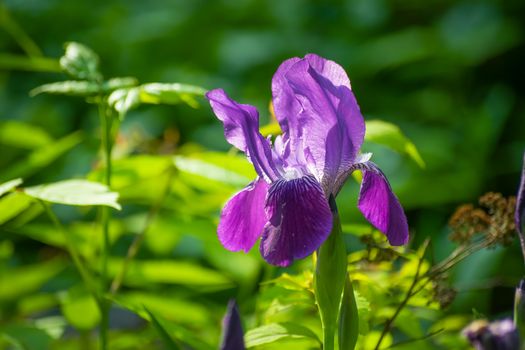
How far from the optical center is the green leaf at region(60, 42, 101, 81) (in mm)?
727

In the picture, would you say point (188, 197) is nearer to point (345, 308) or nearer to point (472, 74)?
point (345, 308)

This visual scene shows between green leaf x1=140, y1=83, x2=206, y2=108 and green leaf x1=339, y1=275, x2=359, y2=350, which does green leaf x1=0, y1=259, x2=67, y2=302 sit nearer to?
green leaf x1=140, y1=83, x2=206, y2=108

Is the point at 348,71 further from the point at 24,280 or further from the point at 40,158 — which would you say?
the point at 40,158

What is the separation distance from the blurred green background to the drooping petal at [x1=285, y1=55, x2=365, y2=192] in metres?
1.14

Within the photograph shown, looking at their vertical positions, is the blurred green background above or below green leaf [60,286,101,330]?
above

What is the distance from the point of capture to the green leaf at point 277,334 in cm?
58

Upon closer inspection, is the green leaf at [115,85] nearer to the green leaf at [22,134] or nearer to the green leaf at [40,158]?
the green leaf at [40,158]

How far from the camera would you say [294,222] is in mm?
508

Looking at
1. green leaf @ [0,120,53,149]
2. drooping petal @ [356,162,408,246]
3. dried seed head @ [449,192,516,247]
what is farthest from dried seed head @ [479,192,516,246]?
green leaf @ [0,120,53,149]

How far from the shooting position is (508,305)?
1939 mm

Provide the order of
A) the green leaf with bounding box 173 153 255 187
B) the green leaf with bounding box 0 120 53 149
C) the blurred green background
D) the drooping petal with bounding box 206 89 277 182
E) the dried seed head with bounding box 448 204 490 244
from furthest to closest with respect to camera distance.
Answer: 1. the blurred green background
2. the green leaf with bounding box 0 120 53 149
3. the green leaf with bounding box 173 153 255 187
4. the dried seed head with bounding box 448 204 490 244
5. the drooping petal with bounding box 206 89 277 182

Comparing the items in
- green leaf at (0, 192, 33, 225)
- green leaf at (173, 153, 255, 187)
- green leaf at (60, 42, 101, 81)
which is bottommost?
green leaf at (0, 192, 33, 225)

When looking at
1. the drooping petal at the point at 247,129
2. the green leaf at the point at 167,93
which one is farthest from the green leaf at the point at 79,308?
the drooping petal at the point at 247,129

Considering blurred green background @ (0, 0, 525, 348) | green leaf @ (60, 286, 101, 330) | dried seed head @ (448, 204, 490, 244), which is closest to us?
dried seed head @ (448, 204, 490, 244)
